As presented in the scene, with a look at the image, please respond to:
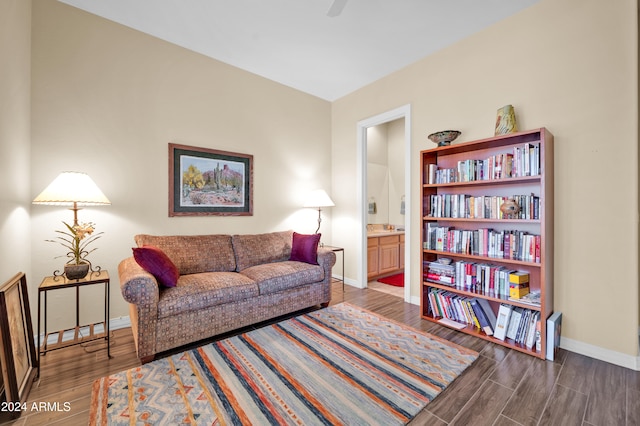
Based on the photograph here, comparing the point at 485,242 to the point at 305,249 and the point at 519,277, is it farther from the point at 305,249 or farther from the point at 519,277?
the point at 305,249

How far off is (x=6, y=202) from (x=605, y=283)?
14.2ft

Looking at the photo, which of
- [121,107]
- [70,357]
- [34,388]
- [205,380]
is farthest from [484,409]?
[121,107]

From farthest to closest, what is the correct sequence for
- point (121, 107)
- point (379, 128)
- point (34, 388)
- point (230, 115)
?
point (379, 128), point (230, 115), point (121, 107), point (34, 388)

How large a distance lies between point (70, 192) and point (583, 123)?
4044mm

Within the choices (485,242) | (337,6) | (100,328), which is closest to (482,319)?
(485,242)

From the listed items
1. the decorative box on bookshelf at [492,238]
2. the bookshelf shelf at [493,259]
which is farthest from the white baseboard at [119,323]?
the bookshelf shelf at [493,259]

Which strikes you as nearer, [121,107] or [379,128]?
[121,107]

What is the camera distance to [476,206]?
2596 millimetres

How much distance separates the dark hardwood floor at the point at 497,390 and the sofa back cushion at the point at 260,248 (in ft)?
4.07

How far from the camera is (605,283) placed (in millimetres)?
2062

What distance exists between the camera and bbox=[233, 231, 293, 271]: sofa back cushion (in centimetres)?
309

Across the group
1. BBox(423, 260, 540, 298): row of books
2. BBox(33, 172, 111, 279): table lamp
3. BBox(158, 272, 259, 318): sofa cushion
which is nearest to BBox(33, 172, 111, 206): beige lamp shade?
BBox(33, 172, 111, 279): table lamp

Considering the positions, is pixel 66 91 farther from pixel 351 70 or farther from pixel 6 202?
pixel 351 70

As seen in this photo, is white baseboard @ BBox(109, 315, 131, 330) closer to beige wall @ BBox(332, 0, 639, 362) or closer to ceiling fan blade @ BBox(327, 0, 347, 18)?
ceiling fan blade @ BBox(327, 0, 347, 18)
